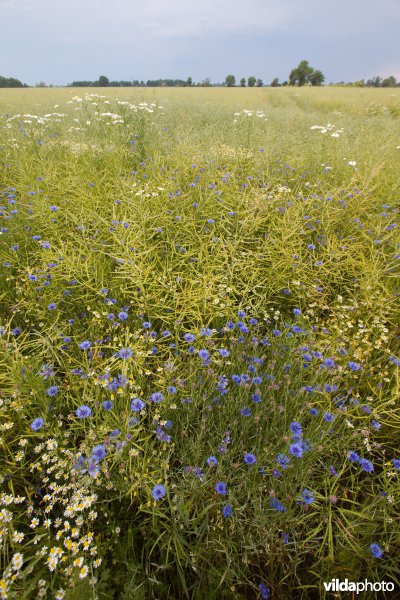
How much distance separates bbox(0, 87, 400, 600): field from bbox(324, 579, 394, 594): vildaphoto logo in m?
0.02

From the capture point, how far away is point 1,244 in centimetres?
235

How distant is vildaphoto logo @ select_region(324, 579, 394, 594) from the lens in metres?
1.09

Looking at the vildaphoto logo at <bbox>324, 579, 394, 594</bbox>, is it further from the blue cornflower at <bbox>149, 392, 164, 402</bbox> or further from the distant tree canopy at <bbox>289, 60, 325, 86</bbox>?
the distant tree canopy at <bbox>289, 60, 325, 86</bbox>

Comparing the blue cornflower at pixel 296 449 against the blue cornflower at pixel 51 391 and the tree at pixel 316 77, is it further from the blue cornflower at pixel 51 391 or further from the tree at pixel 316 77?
the tree at pixel 316 77

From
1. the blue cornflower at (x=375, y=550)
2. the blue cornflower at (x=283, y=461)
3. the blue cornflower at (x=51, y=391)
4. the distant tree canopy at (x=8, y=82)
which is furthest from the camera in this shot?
the distant tree canopy at (x=8, y=82)

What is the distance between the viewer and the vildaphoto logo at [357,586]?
42.8 inches

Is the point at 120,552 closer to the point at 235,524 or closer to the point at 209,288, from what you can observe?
the point at 235,524

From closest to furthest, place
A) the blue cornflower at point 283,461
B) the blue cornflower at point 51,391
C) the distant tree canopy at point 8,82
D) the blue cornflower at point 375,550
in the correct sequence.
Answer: the blue cornflower at point 375,550 < the blue cornflower at point 283,461 < the blue cornflower at point 51,391 < the distant tree canopy at point 8,82

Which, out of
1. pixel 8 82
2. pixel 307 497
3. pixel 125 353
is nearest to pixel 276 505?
pixel 307 497

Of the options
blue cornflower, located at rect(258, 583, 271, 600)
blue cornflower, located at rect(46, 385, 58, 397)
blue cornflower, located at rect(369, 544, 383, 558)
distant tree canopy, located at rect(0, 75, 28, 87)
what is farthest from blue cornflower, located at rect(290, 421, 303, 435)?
distant tree canopy, located at rect(0, 75, 28, 87)

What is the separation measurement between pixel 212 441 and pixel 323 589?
633mm

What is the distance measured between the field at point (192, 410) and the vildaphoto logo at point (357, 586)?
0.02 meters

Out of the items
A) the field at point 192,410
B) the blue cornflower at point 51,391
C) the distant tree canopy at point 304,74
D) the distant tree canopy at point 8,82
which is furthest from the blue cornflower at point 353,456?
the distant tree canopy at point 304,74

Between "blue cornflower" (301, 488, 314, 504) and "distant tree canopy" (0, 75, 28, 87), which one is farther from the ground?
"distant tree canopy" (0, 75, 28, 87)
